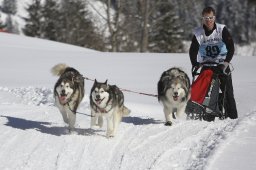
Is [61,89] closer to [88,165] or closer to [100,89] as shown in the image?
[100,89]

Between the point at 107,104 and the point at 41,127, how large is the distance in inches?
58.2

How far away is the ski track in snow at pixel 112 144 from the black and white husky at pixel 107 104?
8.4 inches

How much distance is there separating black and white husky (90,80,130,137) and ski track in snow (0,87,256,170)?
0.70 feet

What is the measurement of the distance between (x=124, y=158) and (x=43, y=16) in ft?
136

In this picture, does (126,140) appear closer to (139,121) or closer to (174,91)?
(174,91)

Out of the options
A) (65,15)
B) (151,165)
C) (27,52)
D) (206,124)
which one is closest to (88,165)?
(151,165)

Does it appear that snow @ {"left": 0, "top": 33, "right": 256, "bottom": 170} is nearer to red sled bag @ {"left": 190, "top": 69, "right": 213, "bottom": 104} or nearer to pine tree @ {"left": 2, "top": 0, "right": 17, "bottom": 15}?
red sled bag @ {"left": 190, "top": 69, "right": 213, "bottom": 104}

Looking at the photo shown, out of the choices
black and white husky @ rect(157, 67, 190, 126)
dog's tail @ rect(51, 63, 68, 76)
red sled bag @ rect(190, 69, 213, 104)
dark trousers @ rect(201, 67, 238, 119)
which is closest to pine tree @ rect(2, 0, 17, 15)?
dog's tail @ rect(51, 63, 68, 76)

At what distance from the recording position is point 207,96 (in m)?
7.78

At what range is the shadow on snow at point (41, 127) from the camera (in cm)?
704

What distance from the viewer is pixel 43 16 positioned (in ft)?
150

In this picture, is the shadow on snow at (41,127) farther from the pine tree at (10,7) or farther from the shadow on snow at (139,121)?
the pine tree at (10,7)

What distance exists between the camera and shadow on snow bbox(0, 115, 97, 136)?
23.1 feet

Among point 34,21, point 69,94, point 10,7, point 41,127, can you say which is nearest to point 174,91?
point 69,94
